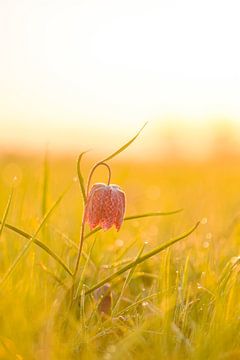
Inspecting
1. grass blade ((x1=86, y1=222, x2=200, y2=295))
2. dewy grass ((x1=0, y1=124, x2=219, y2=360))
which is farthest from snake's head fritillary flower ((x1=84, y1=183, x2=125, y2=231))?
grass blade ((x1=86, y1=222, x2=200, y2=295))

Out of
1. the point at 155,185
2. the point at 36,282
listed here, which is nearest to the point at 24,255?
the point at 36,282

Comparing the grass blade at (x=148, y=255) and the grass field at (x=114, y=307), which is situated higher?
the grass blade at (x=148, y=255)

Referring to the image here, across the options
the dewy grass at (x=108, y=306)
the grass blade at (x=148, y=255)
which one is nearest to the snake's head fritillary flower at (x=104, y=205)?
the dewy grass at (x=108, y=306)

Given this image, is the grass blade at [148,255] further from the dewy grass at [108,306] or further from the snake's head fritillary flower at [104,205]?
the snake's head fritillary flower at [104,205]

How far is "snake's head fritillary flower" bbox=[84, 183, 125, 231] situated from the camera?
160cm

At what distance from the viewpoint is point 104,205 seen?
1600 mm

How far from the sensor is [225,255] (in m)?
2.02

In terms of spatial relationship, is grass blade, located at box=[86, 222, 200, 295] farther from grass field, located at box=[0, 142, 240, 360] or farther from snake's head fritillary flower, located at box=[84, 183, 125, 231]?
snake's head fritillary flower, located at box=[84, 183, 125, 231]

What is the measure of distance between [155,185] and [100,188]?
166 inches

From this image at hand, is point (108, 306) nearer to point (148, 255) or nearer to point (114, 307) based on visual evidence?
point (114, 307)

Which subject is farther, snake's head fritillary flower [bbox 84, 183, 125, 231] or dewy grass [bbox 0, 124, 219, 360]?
snake's head fritillary flower [bbox 84, 183, 125, 231]

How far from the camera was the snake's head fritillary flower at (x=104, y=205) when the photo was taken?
1604mm

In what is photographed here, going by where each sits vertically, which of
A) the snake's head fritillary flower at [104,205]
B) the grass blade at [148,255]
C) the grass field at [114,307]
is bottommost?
the grass field at [114,307]

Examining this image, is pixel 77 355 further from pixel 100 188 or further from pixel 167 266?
pixel 100 188
